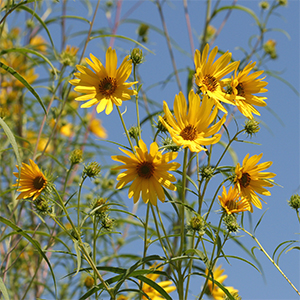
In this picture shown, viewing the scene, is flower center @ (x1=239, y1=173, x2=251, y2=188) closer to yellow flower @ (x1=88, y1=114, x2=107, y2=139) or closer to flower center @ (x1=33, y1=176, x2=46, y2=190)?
flower center @ (x1=33, y1=176, x2=46, y2=190)

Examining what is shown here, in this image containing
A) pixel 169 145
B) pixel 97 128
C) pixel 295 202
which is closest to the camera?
pixel 169 145

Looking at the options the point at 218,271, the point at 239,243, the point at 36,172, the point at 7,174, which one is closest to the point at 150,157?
the point at 36,172

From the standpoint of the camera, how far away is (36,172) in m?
0.64

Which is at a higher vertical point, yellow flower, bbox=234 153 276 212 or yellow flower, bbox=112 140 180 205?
yellow flower, bbox=234 153 276 212

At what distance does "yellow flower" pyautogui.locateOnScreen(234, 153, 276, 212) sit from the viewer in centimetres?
64

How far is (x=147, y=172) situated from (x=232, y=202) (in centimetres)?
16

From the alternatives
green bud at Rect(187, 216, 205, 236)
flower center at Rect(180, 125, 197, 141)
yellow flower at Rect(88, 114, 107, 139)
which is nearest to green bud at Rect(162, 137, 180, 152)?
flower center at Rect(180, 125, 197, 141)

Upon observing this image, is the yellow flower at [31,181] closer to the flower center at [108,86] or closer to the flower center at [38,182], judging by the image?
the flower center at [38,182]

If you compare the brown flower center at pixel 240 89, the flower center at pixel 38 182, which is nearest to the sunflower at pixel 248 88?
the brown flower center at pixel 240 89

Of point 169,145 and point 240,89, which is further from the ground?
point 240,89

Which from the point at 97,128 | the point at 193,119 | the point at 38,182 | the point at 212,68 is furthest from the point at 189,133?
the point at 97,128

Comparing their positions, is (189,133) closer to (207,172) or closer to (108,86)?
(207,172)

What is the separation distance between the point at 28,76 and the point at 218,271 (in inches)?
45.7

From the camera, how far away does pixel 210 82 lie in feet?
2.11
